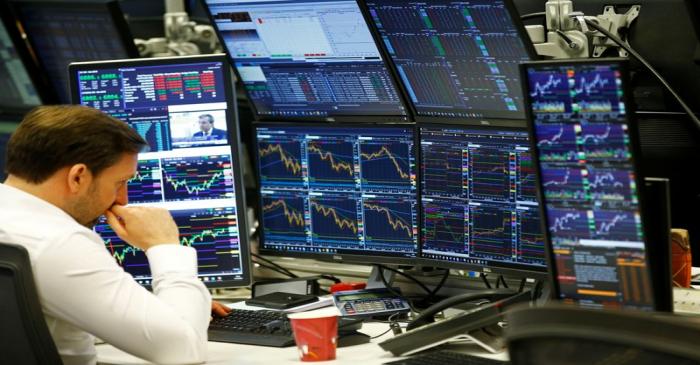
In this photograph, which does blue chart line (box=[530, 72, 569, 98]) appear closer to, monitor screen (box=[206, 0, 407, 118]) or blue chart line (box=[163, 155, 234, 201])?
monitor screen (box=[206, 0, 407, 118])

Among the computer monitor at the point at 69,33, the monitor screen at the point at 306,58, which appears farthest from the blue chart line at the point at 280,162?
the computer monitor at the point at 69,33

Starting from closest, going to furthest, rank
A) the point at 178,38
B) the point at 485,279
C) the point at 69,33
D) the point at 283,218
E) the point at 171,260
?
the point at 171,260, the point at 485,279, the point at 283,218, the point at 69,33, the point at 178,38

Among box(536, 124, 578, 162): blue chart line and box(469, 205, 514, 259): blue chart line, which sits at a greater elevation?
box(536, 124, 578, 162): blue chart line

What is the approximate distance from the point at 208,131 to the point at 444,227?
0.66 meters

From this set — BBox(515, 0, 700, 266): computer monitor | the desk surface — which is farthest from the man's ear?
BBox(515, 0, 700, 266): computer monitor

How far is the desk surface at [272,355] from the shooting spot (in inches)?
95.7

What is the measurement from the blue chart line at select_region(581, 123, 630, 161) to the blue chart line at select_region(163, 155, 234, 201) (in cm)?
113

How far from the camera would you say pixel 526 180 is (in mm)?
2672

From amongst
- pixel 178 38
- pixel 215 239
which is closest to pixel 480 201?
pixel 215 239

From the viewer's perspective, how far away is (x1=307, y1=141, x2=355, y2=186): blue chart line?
3021 millimetres

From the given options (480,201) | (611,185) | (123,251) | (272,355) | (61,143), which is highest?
(61,143)

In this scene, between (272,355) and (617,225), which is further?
(272,355)

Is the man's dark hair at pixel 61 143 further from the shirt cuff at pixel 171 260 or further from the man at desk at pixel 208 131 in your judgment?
the man at desk at pixel 208 131

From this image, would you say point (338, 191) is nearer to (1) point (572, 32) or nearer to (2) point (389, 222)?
(2) point (389, 222)
